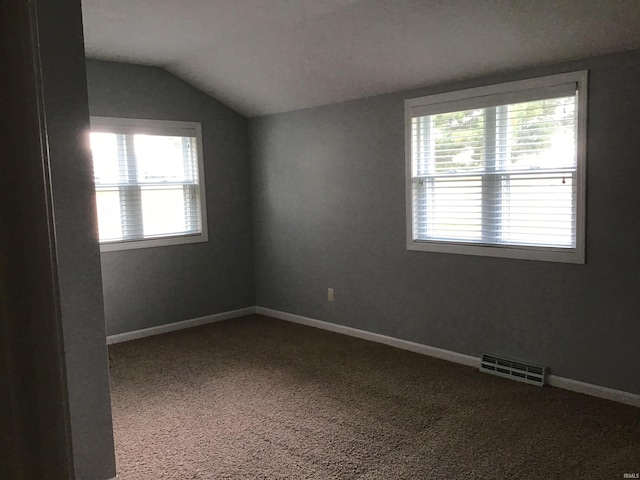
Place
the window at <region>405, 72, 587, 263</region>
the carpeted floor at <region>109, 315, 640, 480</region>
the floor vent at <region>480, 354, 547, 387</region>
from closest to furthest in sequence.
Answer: the carpeted floor at <region>109, 315, 640, 480</region> → the window at <region>405, 72, 587, 263</region> → the floor vent at <region>480, 354, 547, 387</region>

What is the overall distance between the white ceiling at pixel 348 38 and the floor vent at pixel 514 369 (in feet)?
6.58

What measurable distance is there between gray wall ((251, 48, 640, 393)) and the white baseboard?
1.9 inches

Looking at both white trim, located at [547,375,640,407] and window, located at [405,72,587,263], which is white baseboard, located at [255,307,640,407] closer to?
white trim, located at [547,375,640,407]

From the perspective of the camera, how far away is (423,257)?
428 cm

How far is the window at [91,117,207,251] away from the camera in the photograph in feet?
15.8

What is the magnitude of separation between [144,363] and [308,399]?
157 centimetres

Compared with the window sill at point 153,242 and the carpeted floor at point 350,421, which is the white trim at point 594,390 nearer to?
the carpeted floor at point 350,421

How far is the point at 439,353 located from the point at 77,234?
291 cm

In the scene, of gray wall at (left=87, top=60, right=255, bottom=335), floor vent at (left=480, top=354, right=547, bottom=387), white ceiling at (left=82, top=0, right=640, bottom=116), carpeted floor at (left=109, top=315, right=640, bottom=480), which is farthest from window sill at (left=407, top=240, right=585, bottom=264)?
gray wall at (left=87, top=60, right=255, bottom=335)

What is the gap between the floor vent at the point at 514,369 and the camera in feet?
11.8

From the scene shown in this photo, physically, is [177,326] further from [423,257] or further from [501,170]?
[501,170]

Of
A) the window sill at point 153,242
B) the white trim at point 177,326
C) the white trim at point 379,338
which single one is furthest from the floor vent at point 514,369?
the window sill at point 153,242

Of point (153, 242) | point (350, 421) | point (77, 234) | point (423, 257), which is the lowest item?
point (350, 421)

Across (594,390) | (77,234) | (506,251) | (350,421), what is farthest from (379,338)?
(77,234)
